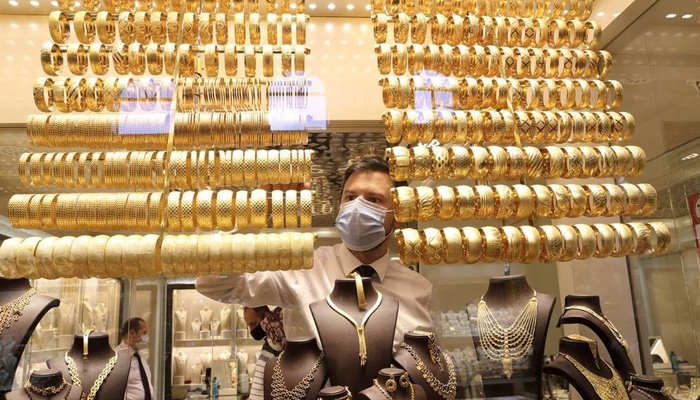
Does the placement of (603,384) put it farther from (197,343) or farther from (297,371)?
(197,343)

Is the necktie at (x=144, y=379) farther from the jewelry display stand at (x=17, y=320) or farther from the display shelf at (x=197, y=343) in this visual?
the jewelry display stand at (x=17, y=320)

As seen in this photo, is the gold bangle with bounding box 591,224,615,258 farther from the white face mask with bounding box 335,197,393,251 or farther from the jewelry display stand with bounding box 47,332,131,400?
the jewelry display stand with bounding box 47,332,131,400

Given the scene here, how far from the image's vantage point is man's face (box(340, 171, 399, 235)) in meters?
1.93

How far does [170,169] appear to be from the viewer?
1.78m

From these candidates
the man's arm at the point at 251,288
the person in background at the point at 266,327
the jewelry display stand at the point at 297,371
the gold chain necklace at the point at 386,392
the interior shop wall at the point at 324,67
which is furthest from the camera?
the interior shop wall at the point at 324,67

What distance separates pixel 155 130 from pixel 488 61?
1.19 m

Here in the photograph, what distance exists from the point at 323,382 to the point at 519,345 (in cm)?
63

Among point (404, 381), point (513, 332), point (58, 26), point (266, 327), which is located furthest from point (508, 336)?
point (58, 26)

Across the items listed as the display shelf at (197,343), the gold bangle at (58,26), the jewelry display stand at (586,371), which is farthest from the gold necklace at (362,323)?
the gold bangle at (58,26)

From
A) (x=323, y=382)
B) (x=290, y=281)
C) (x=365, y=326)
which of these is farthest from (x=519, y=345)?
(x=290, y=281)

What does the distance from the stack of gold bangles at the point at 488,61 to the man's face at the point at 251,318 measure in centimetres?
95

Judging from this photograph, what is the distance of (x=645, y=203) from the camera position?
6.72 ft

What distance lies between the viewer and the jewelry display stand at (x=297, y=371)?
163 centimetres

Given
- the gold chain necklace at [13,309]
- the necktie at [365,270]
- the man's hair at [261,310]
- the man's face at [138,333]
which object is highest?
the necktie at [365,270]
